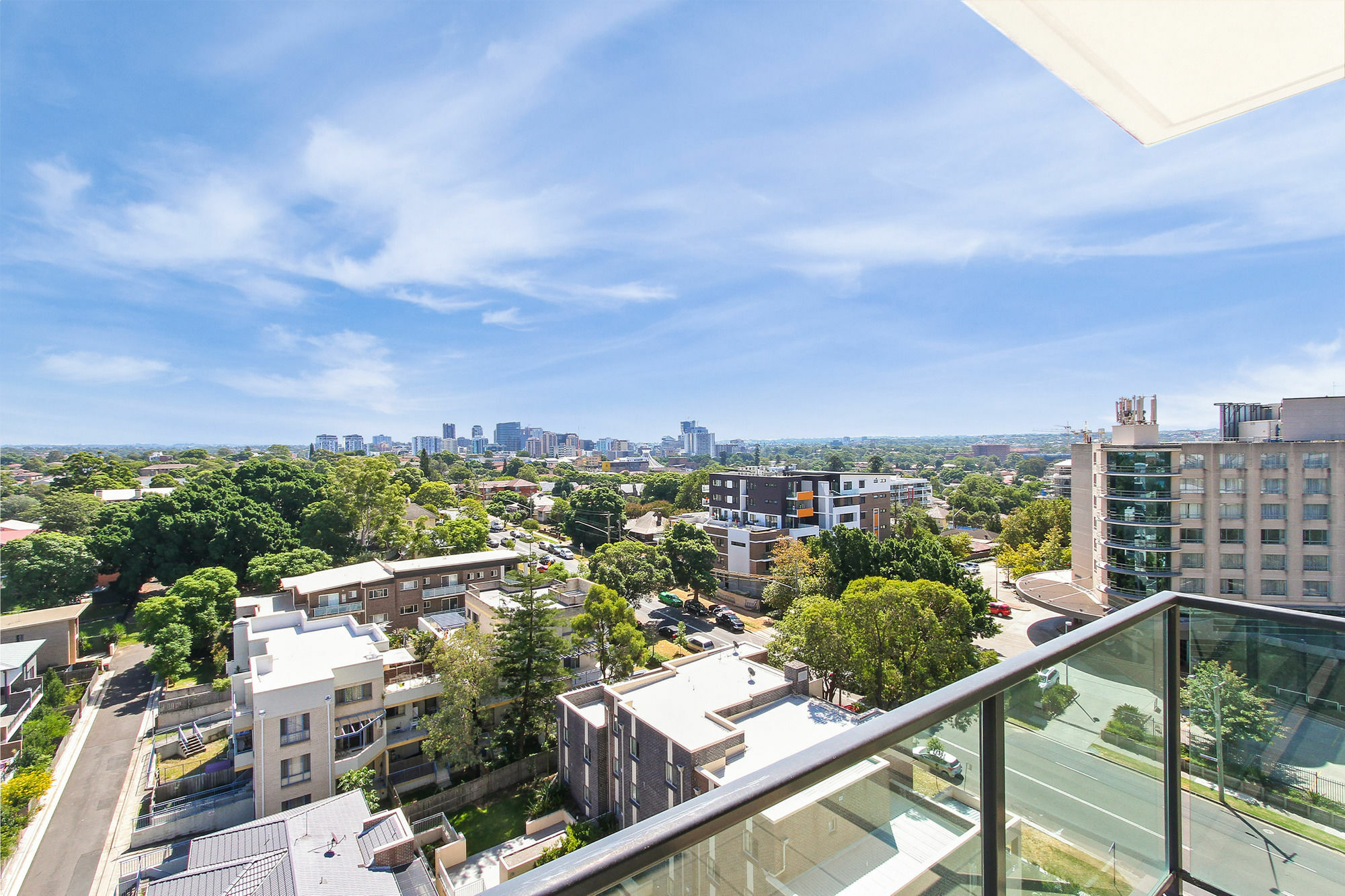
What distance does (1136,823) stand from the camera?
1.25 metres

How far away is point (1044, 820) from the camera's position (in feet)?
3.26

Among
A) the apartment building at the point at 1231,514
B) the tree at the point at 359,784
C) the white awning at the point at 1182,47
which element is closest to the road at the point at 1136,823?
the white awning at the point at 1182,47

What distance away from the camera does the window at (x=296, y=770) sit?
8.41 metres

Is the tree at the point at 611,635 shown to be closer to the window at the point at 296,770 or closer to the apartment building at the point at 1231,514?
the window at the point at 296,770

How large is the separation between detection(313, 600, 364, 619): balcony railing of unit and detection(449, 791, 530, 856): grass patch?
629 centimetres

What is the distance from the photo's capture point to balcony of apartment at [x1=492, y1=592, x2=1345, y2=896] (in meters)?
0.60

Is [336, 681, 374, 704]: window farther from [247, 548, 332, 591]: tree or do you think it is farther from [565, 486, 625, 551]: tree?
[565, 486, 625, 551]: tree

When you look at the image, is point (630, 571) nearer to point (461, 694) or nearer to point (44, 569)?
point (461, 694)

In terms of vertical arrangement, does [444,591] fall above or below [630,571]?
below

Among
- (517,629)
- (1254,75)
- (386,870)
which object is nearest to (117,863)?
(386,870)

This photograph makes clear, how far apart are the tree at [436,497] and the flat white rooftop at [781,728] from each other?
989 inches

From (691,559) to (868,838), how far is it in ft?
59.9

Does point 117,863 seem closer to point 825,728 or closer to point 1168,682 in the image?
point 825,728

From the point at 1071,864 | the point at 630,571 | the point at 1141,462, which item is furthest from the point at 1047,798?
the point at 630,571
